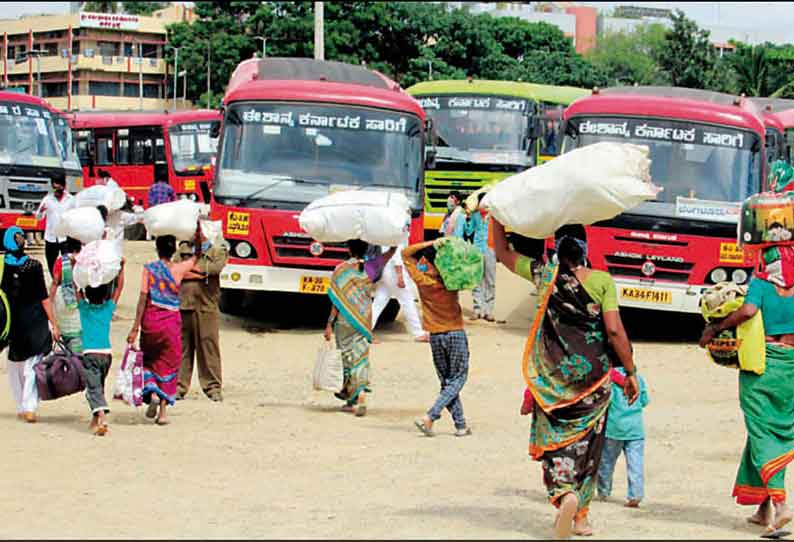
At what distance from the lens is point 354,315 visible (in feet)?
36.9

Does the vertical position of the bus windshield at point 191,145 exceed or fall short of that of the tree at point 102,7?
it falls short

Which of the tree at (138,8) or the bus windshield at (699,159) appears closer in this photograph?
the bus windshield at (699,159)

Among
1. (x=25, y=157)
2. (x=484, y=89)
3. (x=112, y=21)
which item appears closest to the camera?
(x=484, y=89)

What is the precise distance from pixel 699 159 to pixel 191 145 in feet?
59.4

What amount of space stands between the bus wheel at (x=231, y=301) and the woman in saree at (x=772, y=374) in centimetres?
1067

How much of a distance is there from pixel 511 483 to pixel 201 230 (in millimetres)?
3909

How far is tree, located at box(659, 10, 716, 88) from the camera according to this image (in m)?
51.8

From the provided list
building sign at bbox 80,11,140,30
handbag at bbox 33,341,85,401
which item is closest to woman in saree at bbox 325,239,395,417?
handbag at bbox 33,341,85,401

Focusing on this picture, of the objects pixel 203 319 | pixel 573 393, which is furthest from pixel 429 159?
pixel 573 393

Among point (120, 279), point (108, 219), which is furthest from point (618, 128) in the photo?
point (120, 279)

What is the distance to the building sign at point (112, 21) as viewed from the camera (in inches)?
2691

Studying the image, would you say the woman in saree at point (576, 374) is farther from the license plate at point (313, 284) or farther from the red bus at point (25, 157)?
the red bus at point (25, 157)

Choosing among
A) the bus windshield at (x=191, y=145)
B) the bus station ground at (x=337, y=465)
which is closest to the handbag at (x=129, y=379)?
the bus station ground at (x=337, y=465)

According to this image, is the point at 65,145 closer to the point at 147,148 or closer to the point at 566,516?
the point at 147,148
